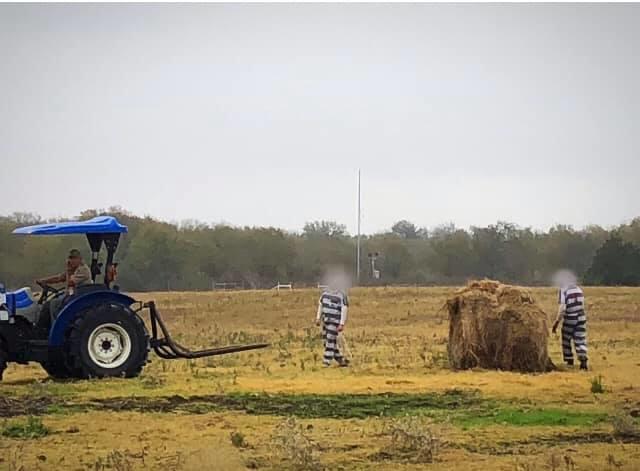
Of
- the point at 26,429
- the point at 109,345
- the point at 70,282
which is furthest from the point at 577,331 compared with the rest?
the point at 26,429

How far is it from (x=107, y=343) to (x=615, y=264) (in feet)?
121

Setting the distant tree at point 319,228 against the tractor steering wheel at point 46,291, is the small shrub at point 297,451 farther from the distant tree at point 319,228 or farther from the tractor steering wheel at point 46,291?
the distant tree at point 319,228

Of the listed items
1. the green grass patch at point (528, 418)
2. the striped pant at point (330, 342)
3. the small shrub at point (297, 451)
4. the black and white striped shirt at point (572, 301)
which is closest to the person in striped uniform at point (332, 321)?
the striped pant at point (330, 342)

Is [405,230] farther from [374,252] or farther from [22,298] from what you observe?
[22,298]

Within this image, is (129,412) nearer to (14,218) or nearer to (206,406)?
(206,406)

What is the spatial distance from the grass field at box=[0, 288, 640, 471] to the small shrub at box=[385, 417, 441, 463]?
2 cm

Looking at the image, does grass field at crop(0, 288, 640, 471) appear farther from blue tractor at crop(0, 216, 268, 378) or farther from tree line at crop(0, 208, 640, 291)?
tree line at crop(0, 208, 640, 291)

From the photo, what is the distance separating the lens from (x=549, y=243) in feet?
122

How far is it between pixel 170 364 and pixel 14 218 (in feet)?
48.3

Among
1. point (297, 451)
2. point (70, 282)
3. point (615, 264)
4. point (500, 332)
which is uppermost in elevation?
point (615, 264)

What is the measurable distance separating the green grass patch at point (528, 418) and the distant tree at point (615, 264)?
33355 mm

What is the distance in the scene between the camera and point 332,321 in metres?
20.2

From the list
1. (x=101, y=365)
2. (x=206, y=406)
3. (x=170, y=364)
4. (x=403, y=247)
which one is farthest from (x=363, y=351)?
(x=403, y=247)

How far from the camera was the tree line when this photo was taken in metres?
38.7
